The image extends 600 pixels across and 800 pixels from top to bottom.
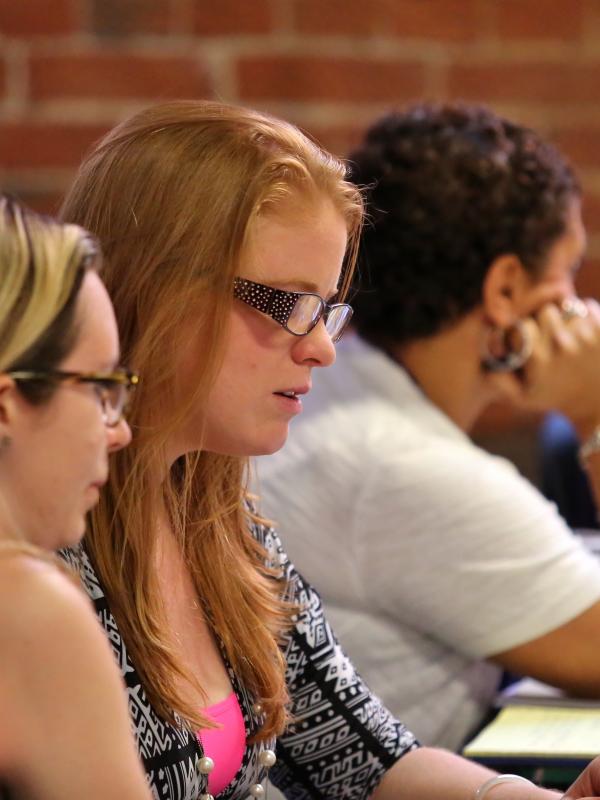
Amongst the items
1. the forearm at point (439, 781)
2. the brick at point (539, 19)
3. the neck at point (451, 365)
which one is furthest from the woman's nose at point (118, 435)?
the brick at point (539, 19)

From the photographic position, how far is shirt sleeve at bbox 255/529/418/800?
1.33 m

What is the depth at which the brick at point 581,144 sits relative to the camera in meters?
2.76

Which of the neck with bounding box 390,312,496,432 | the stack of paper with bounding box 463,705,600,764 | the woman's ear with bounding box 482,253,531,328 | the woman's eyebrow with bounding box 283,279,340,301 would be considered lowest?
the stack of paper with bounding box 463,705,600,764

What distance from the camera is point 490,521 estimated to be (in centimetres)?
165

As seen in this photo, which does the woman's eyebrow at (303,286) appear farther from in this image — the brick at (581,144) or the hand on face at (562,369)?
the brick at (581,144)

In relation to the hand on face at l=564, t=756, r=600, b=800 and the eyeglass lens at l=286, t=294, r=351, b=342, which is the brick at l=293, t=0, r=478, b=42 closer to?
the eyeglass lens at l=286, t=294, r=351, b=342

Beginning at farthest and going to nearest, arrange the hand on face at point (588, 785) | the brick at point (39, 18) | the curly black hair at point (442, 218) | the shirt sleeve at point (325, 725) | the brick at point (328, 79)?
the brick at point (328, 79) < the brick at point (39, 18) < the curly black hair at point (442, 218) < the shirt sleeve at point (325, 725) < the hand on face at point (588, 785)

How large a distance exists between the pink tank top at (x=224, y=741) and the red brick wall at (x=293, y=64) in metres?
1.61

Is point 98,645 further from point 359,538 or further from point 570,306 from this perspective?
point 570,306

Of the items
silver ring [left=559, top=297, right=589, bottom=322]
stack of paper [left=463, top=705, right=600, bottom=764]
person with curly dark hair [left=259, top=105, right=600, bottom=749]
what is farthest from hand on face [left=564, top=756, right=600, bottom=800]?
silver ring [left=559, top=297, right=589, bottom=322]

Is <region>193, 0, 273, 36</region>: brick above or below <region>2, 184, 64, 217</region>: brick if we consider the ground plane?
above

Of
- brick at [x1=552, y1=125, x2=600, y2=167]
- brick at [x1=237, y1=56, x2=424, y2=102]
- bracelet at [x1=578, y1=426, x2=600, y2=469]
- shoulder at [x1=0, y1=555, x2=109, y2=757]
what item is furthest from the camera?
brick at [x1=552, y1=125, x2=600, y2=167]

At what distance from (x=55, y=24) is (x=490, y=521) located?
4.57ft

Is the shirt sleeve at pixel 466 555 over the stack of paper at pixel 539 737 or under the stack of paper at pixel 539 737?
over
